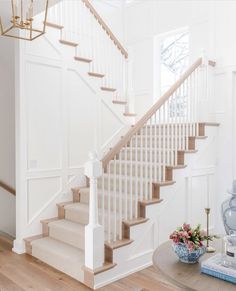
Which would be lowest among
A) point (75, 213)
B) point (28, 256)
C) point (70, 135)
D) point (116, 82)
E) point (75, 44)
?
point (28, 256)

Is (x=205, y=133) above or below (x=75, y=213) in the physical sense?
above

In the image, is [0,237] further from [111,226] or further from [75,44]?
[75,44]

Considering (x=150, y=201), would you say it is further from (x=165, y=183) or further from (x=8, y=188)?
(x=8, y=188)

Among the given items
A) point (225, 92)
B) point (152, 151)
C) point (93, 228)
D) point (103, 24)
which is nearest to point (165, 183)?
point (152, 151)

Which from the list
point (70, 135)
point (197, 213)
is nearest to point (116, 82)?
point (70, 135)

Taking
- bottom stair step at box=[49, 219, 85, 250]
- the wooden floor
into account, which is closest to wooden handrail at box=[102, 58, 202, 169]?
bottom stair step at box=[49, 219, 85, 250]

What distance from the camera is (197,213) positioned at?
4.49 m

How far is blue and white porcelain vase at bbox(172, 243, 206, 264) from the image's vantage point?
1.94 m

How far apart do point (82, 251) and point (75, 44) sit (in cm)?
292

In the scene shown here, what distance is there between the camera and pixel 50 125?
14.3 feet

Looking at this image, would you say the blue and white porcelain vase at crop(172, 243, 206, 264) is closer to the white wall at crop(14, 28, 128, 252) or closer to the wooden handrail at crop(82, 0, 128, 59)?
the white wall at crop(14, 28, 128, 252)

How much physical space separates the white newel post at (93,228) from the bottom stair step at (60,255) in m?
0.23

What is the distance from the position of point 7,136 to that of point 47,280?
261 centimetres

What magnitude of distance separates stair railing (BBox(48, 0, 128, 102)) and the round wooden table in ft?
11.3
